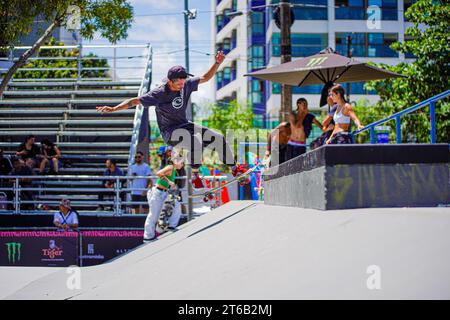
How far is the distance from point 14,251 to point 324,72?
25.2 feet

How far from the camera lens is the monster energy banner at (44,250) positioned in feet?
43.6

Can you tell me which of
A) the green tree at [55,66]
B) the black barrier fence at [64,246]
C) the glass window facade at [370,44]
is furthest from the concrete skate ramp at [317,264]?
the glass window facade at [370,44]

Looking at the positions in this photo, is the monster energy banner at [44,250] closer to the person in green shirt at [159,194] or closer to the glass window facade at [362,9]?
the person in green shirt at [159,194]

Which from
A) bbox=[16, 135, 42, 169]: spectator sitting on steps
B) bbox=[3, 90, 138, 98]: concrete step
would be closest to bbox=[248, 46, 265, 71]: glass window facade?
bbox=[3, 90, 138, 98]: concrete step

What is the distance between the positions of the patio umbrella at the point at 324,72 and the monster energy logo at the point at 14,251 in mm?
6439

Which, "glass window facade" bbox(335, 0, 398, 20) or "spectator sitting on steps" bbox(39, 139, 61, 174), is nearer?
"spectator sitting on steps" bbox(39, 139, 61, 174)

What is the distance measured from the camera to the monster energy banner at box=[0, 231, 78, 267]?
13297mm

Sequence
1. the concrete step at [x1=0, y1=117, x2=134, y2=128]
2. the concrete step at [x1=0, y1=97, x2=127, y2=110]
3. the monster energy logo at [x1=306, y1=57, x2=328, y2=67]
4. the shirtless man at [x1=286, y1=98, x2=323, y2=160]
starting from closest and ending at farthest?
the shirtless man at [x1=286, y1=98, x2=323, y2=160], the monster energy logo at [x1=306, y1=57, x2=328, y2=67], the concrete step at [x1=0, y1=117, x2=134, y2=128], the concrete step at [x1=0, y1=97, x2=127, y2=110]

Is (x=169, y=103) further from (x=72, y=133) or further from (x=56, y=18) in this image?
(x=72, y=133)

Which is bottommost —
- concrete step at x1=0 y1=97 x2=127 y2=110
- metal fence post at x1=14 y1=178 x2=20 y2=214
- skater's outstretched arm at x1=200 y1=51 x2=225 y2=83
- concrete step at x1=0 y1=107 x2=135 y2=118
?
metal fence post at x1=14 y1=178 x2=20 y2=214

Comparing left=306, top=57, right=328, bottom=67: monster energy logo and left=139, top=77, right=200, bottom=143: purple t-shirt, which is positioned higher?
left=306, top=57, right=328, bottom=67: monster energy logo

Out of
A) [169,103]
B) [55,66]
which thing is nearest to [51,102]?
[55,66]

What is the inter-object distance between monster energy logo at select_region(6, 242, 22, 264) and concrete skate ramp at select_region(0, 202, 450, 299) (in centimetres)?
860

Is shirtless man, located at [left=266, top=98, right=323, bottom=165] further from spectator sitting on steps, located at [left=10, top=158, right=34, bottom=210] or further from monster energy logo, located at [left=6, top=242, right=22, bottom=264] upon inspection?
spectator sitting on steps, located at [left=10, top=158, right=34, bottom=210]
